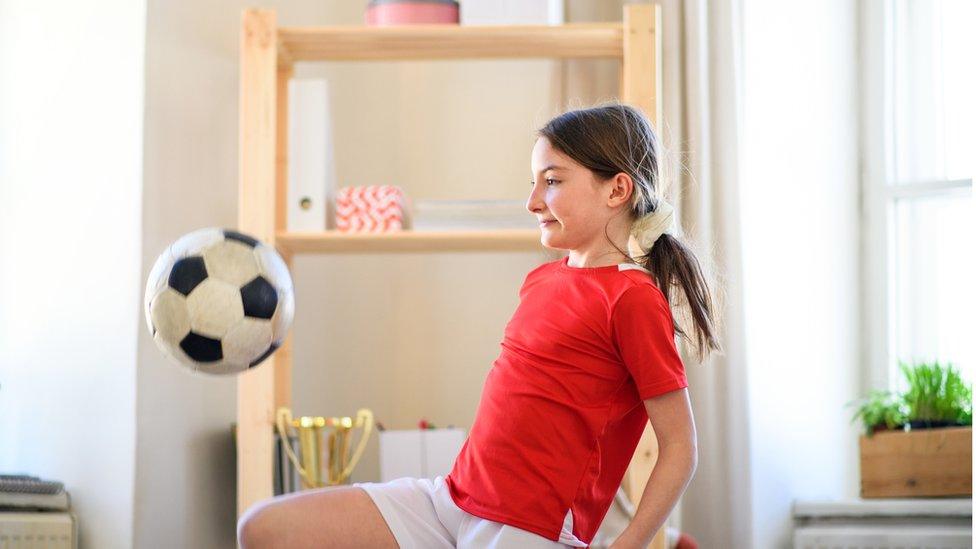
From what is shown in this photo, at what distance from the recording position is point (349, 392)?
2.80 m

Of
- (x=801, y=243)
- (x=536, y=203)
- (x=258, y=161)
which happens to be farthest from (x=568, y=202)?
(x=801, y=243)

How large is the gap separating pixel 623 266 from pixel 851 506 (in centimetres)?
107

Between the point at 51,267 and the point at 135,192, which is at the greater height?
the point at 135,192

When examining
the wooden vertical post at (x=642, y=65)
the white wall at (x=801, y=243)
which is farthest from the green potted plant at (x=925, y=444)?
the wooden vertical post at (x=642, y=65)

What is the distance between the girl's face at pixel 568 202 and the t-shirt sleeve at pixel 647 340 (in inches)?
5.1

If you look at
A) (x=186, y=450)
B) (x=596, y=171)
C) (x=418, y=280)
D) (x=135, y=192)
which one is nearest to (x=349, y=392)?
(x=418, y=280)

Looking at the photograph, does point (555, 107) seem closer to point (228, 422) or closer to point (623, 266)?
point (228, 422)

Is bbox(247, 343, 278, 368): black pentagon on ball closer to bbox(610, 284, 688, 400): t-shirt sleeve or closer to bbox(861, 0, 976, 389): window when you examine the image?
bbox(610, 284, 688, 400): t-shirt sleeve

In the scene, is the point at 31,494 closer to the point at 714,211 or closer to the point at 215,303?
the point at 215,303

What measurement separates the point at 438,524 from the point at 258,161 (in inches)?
38.0


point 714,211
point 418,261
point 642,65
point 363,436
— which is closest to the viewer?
point 642,65

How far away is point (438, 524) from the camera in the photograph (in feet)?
4.90

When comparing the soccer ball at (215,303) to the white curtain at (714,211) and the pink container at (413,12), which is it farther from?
the white curtain at (714,211)

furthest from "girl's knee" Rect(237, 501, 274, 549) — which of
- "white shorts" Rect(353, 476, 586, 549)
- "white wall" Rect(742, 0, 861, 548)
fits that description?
"white wall" Rect(742, 0, 861, 548)
